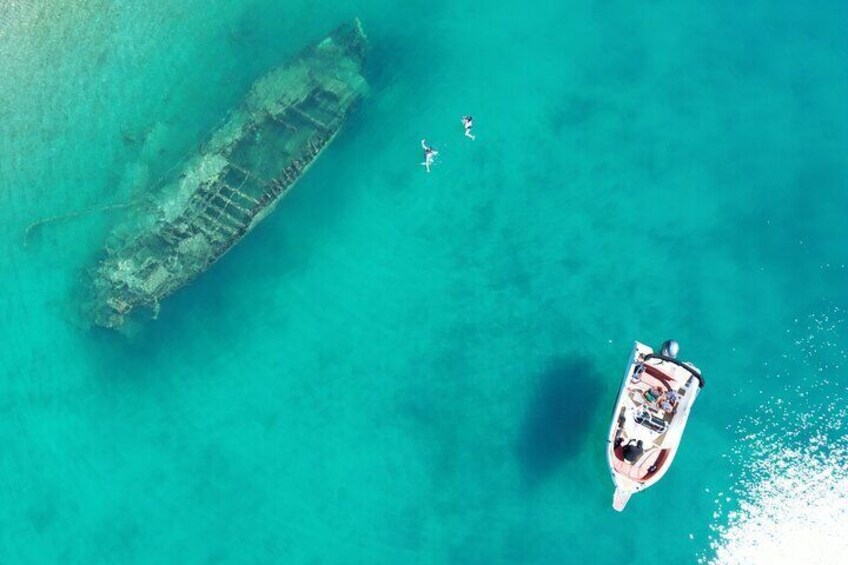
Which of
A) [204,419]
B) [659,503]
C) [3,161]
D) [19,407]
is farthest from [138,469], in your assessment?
[659,503]

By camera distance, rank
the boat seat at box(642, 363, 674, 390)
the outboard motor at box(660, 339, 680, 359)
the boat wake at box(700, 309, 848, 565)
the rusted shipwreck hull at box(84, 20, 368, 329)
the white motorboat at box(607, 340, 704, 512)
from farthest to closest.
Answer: the rusted shipwreck hull at box(84, 20, 368, 329) < the boat wake at box(700, 309, 848, 565) < the outboard motor at box(660, 339, 680, 359) < the boat seat at box(642, 363, 674, 390) < the white motorboat at box(607, 340, 704, 512)

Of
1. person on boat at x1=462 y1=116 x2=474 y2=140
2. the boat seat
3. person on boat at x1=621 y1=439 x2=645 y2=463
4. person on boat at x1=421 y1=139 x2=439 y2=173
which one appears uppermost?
person on boat at x1=462 y1=116 x2=474 y2=140

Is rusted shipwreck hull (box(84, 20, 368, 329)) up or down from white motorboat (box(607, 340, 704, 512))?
up

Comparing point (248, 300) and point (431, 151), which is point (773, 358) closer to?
point (431, 151)

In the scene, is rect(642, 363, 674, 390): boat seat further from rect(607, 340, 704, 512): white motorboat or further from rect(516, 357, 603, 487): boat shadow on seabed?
rect(516, 357, 603, 487): boat shadow on seabed

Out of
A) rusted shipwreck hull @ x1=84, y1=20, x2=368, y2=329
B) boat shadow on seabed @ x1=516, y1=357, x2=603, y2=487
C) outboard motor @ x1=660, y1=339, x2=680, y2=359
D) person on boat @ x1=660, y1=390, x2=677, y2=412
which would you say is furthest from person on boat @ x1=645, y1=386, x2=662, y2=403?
rusted shipwreck hull @ x1=84, y1=20, x2=368, y2=329

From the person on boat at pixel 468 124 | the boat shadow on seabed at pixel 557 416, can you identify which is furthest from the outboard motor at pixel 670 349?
the person on boat at pixel 468 124
